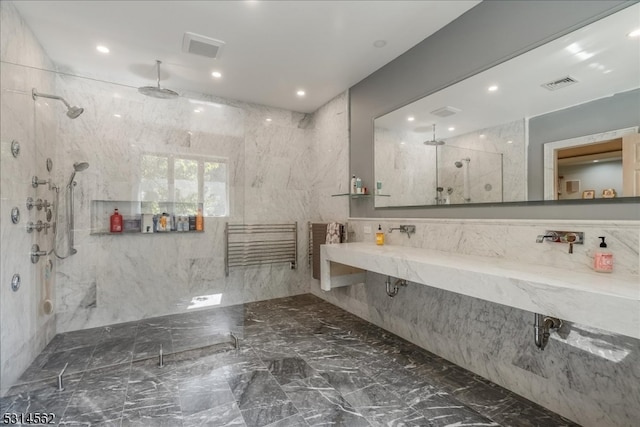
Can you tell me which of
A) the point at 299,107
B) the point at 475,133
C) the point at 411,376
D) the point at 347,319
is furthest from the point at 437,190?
the point at 299,107

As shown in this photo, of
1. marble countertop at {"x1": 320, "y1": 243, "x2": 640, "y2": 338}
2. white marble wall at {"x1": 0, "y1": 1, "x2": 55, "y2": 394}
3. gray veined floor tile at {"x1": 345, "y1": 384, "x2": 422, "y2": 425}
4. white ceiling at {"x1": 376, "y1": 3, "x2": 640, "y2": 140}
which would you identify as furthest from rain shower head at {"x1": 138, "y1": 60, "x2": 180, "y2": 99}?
gray veined floor tile at {"x1": 345, "y1": 384, "x2": 422, "y2": 425}

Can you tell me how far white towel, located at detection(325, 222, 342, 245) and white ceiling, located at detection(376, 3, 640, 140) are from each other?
4.99 feet

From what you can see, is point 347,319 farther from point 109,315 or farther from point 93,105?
point 93,105

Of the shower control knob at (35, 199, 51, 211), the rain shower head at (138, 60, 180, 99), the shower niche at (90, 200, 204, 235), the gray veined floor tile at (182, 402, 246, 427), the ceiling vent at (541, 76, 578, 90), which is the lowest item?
the gray veined floor tile at (182, 402, 246, 427)

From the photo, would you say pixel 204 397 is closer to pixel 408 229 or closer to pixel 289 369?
pixel 289 369

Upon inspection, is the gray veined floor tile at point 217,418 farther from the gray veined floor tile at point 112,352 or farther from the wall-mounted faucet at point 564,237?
the wall-mounted faucet at point 564,237

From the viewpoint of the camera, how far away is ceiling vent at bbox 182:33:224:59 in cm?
243

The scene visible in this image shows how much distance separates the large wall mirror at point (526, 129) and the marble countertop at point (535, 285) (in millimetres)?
469

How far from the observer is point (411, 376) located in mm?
2049

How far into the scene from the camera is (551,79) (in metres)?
1.70

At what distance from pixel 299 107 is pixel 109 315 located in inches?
133

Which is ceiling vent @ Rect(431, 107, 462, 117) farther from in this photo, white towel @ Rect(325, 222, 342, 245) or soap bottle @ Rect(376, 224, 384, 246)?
white towel @ Rect(325, 222, 342, 245)

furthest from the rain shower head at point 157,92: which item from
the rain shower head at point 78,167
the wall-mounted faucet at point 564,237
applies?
the wall-mounted faucet at point 564,237

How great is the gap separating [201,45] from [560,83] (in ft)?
8.89
